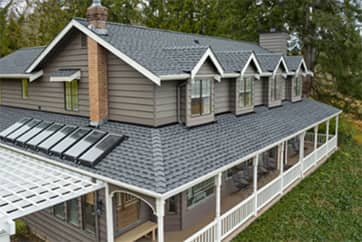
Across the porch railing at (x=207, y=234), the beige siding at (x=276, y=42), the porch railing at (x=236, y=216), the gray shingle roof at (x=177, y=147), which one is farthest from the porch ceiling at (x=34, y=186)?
the beige siding at (x=276, y=42)

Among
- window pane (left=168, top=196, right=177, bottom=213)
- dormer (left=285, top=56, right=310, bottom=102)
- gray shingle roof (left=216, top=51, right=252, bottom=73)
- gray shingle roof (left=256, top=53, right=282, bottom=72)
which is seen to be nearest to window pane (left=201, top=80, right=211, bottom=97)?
gray shingle roof (left=216, top=51, right=252, bottom=73)

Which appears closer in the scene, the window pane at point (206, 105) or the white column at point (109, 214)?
the white column at point (109, 214)

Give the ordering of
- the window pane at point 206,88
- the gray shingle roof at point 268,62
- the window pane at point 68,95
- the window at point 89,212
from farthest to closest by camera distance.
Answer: the gray shingle roof at point 268,62 → the window pane at point 68,95 → the window pane at point 206,88 → the window at point 89,212

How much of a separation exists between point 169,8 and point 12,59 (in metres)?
22.9

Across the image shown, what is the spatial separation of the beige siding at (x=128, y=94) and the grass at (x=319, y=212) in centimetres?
478

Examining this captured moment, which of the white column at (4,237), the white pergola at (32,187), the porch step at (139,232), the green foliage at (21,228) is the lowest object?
the green foliage at (21,228)

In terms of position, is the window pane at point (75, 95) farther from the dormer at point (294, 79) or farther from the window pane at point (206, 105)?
the dormer at point (294, 79)

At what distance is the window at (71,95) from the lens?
12192 millimetres

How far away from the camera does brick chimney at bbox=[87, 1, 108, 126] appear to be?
1059 centimetres

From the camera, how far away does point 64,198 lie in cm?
762

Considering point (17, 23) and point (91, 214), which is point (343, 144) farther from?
point (17, 23)

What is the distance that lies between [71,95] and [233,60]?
667cm

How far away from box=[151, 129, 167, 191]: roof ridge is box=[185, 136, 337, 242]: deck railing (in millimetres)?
1916

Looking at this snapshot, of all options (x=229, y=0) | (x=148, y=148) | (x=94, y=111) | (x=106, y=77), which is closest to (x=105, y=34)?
(x=106, y=77)
